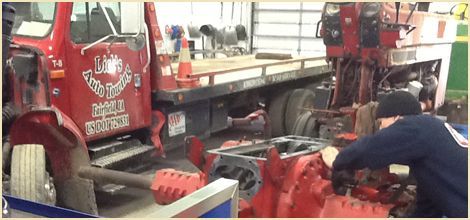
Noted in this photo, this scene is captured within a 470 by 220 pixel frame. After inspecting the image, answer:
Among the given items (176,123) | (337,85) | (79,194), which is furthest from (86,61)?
(337,85)

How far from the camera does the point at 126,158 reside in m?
5.20

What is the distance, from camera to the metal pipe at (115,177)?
401 centimetres

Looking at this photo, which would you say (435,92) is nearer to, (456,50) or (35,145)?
(456,50)

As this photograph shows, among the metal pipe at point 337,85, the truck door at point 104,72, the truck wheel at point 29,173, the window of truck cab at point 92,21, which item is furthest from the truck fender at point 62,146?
the metal pipe at point 337,85

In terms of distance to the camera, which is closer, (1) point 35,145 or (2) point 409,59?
(1) point 35,145

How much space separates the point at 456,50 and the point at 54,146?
7126 millimetres

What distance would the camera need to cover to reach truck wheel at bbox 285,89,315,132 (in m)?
8.03

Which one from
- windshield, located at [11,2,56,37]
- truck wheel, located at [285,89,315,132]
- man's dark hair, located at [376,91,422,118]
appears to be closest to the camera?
man's dark hair, located at [376,91,422,118]

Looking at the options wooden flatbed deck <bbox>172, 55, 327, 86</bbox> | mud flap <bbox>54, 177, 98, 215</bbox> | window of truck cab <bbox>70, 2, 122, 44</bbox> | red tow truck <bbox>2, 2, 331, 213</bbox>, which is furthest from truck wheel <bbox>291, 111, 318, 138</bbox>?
mud flap <bbox>54, 177, 98, 215</bbox>

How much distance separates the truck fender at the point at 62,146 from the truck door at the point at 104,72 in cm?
33

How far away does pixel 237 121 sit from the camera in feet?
22.3

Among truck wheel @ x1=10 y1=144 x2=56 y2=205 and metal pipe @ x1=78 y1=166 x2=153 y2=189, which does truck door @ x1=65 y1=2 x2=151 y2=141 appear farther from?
truck wheel @ x1=10 y1=144 x2=56 y2=205

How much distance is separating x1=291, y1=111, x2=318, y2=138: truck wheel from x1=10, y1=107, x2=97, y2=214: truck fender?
277cm

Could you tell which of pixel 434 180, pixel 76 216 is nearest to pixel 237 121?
pixel 434 180
